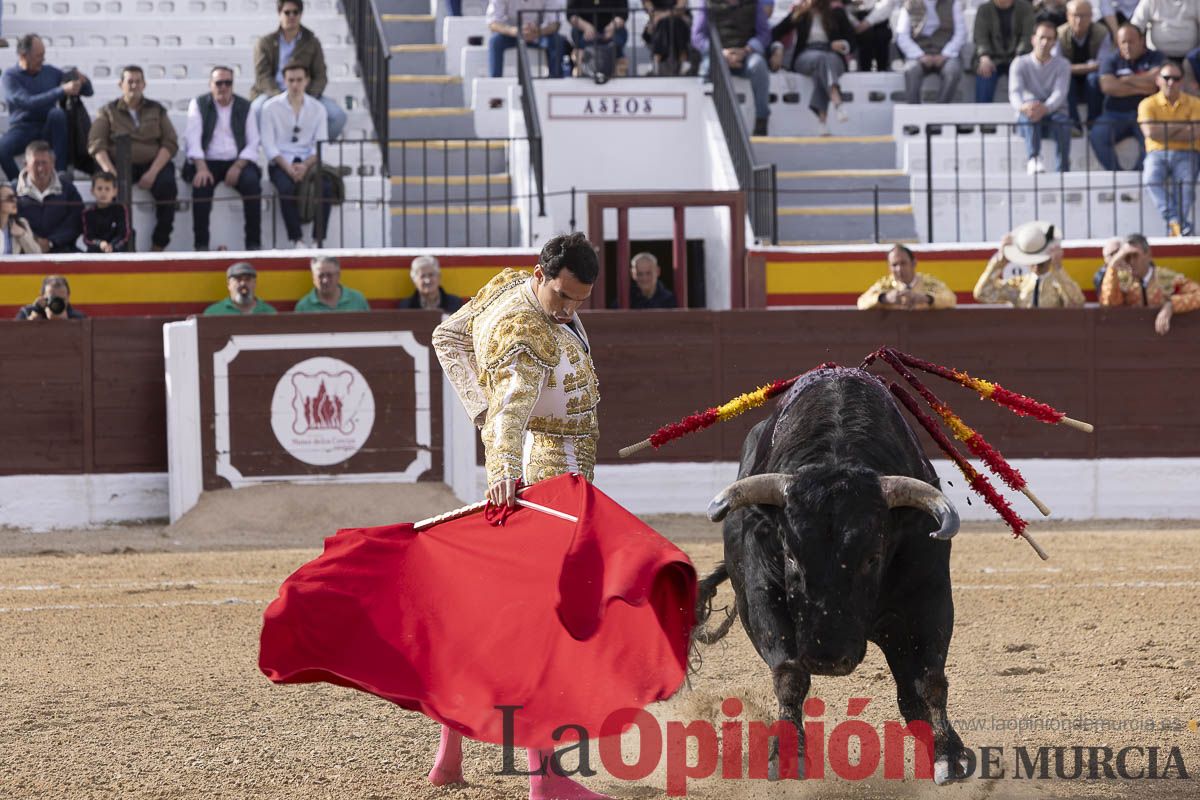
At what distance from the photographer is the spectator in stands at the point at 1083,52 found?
36.7 ft

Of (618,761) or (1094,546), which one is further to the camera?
(1094,546)

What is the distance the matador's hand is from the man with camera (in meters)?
5.77

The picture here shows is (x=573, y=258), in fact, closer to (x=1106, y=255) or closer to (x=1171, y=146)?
(x=1106, y=255)

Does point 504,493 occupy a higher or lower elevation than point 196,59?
lower

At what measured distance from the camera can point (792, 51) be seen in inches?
466

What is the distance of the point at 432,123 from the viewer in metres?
11.3

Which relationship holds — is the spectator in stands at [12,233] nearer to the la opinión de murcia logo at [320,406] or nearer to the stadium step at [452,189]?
the la opinión de murcia logo at [320,406]

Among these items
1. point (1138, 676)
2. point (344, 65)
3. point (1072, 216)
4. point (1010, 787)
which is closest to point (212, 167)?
point (344, 65)

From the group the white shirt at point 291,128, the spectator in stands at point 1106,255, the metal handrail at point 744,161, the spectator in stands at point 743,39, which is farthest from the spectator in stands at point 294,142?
the spectator in stands at point 1106,255

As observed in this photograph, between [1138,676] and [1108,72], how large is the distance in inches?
281

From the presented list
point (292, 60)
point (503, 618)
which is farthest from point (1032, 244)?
point (503, 618)

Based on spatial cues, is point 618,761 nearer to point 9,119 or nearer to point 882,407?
point 882,407

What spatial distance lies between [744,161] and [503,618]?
7245 millimetres

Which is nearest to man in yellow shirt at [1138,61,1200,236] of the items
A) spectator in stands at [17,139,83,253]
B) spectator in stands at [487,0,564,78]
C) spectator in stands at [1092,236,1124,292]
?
spectator in stands at [1092,236,1124,292]
